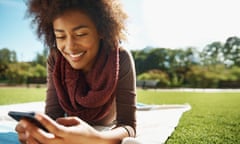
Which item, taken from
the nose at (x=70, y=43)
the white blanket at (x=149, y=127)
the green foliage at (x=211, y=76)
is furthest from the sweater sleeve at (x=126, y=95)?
the green foliage at (x=211, y=76)

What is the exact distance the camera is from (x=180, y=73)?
53.7 ft

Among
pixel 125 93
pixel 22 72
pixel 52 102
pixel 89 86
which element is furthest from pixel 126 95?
pixel 22 72

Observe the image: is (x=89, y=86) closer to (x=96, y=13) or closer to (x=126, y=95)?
(x=126, y=95)

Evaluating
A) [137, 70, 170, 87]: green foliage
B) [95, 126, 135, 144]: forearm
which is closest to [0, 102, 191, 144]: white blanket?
[95, 126, 135, 144]: forearm

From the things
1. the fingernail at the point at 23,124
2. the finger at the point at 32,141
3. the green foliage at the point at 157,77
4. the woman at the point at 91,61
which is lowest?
the green foliage at the point at 157,77

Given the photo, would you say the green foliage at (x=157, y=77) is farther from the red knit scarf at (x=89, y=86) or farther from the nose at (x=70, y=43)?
the nose at (x=70, y=43)

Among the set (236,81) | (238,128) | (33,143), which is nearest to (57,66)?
(33,143)

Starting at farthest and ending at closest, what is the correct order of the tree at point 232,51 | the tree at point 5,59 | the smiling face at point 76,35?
the tree at point 232,51, the tree at point 5,59, the smiling face at point 76,35

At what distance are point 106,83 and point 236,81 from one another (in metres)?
13.8

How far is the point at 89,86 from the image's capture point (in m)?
1.50

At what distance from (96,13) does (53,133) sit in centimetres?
69

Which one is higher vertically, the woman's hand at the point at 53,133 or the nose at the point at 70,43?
the nose at the point at 70,43

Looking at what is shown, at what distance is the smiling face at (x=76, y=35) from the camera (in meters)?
1.28

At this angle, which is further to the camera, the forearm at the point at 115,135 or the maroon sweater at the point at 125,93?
the maroon sweater at the point at 125,93
